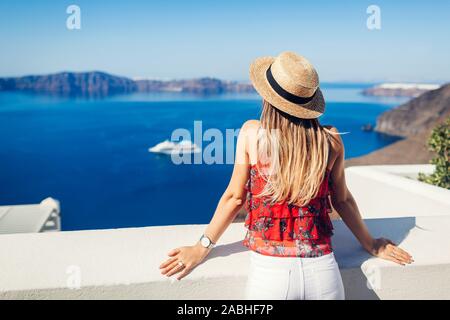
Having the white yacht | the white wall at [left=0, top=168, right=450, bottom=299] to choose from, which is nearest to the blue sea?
the white yacht

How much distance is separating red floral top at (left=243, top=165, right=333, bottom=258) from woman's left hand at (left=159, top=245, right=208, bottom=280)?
0.18 m

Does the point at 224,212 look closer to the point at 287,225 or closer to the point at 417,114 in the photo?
the point at 287,225

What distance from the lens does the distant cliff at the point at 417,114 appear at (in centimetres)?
5341

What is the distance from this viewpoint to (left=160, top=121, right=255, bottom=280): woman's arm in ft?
4.69

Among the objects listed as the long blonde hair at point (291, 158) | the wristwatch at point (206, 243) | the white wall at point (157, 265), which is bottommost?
the white wall at point (157, 265)

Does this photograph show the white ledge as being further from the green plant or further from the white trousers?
the green plant

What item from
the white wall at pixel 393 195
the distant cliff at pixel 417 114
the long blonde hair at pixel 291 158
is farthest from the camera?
the distant cliff at pixel 417 114

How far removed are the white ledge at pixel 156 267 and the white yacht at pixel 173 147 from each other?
47724 mm

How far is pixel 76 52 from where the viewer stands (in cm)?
9612

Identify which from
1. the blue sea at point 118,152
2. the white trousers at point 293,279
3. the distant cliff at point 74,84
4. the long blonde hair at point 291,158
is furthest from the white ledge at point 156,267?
the distant cliff at point 74,84

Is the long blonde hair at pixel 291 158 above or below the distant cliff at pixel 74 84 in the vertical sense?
below

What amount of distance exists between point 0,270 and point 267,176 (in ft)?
2.95

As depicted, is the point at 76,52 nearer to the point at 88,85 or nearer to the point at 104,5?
the point at 88,85

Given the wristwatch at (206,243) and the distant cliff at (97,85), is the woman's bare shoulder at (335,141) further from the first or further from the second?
the distant cliff at (97,85)
